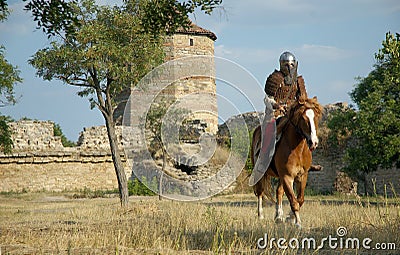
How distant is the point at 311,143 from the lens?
7984 millimetres

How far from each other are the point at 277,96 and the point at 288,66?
2.02 feet

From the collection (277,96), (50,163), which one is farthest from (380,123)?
(50,163)

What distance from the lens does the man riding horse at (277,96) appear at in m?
9.50

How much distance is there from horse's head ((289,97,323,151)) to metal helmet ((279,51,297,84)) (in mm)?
1074

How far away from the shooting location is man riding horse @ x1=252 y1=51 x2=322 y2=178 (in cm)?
950

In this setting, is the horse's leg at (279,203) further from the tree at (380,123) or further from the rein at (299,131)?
the tree at (380,123)

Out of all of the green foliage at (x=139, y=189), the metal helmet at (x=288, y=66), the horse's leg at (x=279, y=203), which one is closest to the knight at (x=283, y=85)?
the metal helmet at (x=288, y=66)

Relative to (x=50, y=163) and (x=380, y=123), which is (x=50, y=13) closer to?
(x=380, y=123)

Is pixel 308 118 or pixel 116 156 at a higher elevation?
pixel 308 118

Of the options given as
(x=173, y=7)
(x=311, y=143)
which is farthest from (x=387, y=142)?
(x=173, y=7)

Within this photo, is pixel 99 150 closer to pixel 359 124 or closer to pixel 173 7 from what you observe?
pixel 359 124

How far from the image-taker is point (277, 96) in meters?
9.86

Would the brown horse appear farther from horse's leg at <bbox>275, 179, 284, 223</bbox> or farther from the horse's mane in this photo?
horse's leg at <bbox>275, 179, 284, 223</bbox>

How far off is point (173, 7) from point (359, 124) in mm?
12204
